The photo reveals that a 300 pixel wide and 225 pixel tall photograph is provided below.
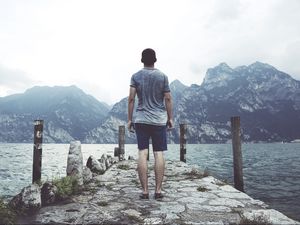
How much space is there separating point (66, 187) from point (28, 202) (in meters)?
1.24

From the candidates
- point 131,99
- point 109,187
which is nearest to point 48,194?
point 109,187

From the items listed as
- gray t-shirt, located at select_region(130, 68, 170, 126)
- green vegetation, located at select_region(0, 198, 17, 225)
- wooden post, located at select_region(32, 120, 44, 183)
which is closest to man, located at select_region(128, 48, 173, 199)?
gray t-shirt, located at select_region(130, 68, 170, 126)

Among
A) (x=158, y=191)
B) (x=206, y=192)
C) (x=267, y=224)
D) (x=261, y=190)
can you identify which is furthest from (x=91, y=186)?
(x=261, y=190)

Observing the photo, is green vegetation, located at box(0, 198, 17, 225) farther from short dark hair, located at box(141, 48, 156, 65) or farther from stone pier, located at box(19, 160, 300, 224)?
short dark hair, located at box(141, 48, 156, 65)

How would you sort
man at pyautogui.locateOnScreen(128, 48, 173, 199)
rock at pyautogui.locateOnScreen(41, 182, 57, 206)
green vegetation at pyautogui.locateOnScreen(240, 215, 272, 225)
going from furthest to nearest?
man at pyautogui.locateOnScreen(128, 48, 173, 199) → rock at pyautogui.locateOnScreen(41, 182, 57, 206) → green vegetation at pyautogui.locateOnScreen(240, 215, 272, 225)

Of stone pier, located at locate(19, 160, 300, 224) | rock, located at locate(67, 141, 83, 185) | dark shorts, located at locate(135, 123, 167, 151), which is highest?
dark shorts, located at locate(135, 123, 167, 151)

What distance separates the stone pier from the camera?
4.86 metres

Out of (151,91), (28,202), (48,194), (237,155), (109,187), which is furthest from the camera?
(237,155)

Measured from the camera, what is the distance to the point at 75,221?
4816 millimetres

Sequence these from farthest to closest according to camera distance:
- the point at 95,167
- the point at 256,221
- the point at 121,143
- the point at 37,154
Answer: the point at 121,143 → the point at 95,167 → the point at 37,154 → the point at 256,221

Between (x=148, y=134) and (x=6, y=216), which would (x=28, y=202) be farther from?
(x=148, y=134)

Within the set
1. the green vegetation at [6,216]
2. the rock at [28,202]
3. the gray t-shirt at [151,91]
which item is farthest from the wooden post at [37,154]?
the gray t-shirt at [151,91]

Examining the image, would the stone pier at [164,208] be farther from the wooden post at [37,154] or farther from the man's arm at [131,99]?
the man's arm at [131,99]

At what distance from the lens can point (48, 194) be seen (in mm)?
6121
